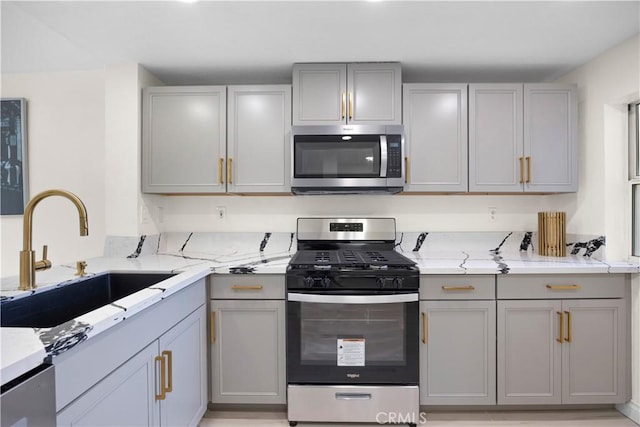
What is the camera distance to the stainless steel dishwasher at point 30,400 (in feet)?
2.21

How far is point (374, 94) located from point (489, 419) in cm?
210

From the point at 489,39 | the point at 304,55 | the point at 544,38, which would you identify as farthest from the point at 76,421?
the point at 544,38

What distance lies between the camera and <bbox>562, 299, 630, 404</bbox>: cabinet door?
188 centimetres

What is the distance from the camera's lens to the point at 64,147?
96.9 inches

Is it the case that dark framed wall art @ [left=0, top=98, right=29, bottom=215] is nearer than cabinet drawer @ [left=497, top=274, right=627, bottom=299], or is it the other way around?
cabinet drawer @ [left=497, top=274, right=627, bottom=299]

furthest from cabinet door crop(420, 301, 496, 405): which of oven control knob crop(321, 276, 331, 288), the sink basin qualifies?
the sink basin

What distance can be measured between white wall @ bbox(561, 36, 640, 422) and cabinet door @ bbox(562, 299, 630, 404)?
9 centimetres

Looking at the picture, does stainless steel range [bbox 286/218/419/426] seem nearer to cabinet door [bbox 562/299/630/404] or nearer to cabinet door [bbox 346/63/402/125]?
cabinet door [bbox 562/299/630/404]

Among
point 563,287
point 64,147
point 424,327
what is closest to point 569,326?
point 563,287

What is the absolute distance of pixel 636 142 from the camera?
2.05m

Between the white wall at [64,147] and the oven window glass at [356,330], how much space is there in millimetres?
1729

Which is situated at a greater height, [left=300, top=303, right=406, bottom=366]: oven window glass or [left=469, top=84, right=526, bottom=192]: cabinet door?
[left=469, top=84, right=526, bottom=192]: cabinet door

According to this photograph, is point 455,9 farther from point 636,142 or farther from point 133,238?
point 133,238

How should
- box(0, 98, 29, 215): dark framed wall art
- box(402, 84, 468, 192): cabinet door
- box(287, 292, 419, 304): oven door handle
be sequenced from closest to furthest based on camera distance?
box(287, 292, 419, 304): oven door handle → box(402, 84, 468, 192): cabinet door → box(0, 98, 29, 215): dark framed wall art
